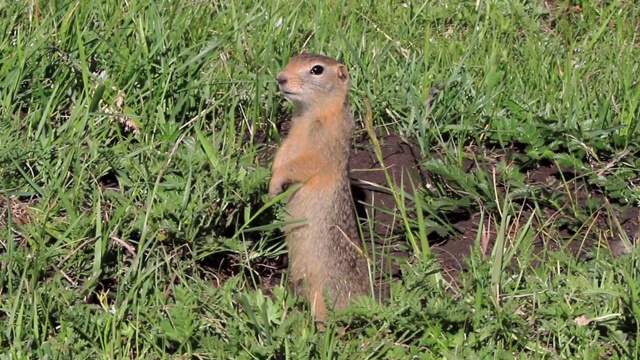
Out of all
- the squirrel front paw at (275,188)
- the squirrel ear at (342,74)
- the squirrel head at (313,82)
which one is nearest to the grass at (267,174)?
the squirrel front paw at (275,188)

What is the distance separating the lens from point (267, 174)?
4.51 meters

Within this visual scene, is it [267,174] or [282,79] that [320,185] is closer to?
[267,174]

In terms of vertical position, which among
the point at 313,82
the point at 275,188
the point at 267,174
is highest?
the point at 313,82

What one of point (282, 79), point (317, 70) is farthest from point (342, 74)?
point (282, 79)

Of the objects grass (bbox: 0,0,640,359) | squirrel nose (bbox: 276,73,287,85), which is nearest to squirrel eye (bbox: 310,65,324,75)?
squirrel nose (bbox: 276,73,287,85)

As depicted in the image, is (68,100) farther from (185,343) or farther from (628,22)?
(628,22)

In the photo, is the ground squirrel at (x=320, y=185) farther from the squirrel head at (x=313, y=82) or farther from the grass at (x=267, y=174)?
the grass at (x=267, y=174)

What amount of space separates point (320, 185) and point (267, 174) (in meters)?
A: 0.24

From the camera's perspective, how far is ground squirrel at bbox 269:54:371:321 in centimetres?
445

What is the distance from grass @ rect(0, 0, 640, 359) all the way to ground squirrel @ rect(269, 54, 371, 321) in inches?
5.2

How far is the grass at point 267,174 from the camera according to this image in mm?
3939

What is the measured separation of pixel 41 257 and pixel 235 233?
0.82 metres

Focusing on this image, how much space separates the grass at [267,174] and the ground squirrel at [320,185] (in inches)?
5.2

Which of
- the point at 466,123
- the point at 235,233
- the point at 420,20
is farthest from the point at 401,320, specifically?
the point at 420,20
